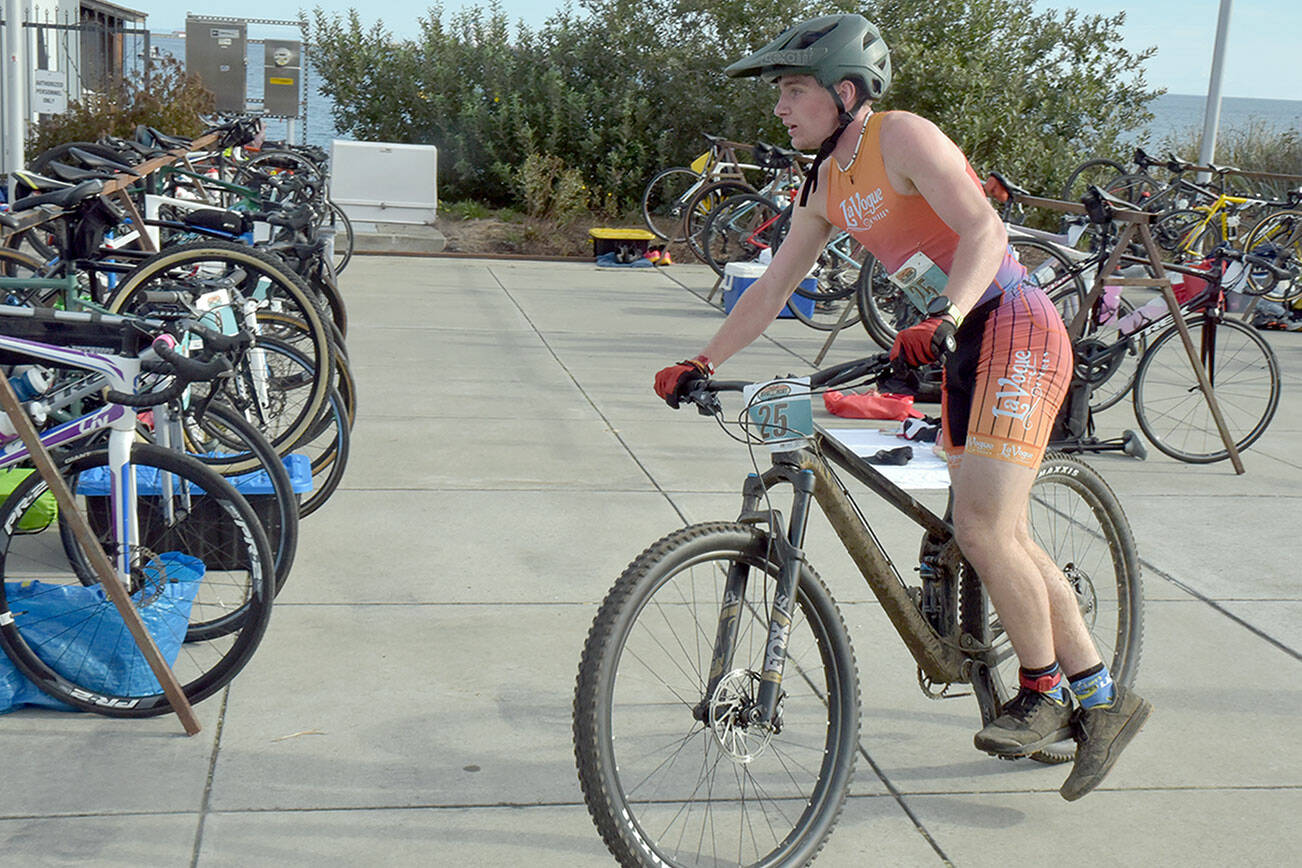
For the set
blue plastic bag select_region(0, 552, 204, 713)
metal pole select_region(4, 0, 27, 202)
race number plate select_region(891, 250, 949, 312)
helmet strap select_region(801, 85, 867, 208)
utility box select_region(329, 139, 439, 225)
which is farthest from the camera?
utility box select_region(329, 139, 439, 225)

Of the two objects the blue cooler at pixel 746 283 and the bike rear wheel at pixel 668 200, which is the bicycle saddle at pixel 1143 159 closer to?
the bike rear wheel at pixel 668 200

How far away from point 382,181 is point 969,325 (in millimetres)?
12915

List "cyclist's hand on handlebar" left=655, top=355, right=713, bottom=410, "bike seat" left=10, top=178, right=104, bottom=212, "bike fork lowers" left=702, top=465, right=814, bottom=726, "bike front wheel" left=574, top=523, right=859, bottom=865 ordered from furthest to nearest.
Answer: "bike seat" left=10, top=178, right=104, bottom=212
"cyclist's hand on handlebar" left=655, top=355, right=713, bottom=410
"bike fork lowers" left=702, top=465, right=814, bottom=726
"bike front wheel" left=574, top=523, right=859, bottom=865

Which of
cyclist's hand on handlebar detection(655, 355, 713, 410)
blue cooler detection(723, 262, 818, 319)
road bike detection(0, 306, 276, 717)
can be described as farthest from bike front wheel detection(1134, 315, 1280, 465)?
road bike detection(0, 306, 276, 717)

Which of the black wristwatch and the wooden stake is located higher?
the black wristwatch

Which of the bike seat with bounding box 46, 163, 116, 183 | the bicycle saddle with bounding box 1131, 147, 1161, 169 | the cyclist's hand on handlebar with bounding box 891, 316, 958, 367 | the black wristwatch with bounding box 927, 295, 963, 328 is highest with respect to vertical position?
the bicycle saddle with bounding box 1131, 147, 1161, 169

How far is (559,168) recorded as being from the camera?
16891 millimetres

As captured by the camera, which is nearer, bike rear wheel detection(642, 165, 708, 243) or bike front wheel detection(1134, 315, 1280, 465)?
bike front wheel detection(1134, 315, 1280, 465)

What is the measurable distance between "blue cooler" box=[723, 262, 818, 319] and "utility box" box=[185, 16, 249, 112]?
11274mm

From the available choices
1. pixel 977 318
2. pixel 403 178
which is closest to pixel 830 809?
pixel 977 318

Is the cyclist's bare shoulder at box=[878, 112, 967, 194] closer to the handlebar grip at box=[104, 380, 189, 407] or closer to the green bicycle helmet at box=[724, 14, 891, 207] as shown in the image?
the green bicycle helmet at box=[724, 14, 891, 207]

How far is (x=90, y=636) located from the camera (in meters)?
4.08

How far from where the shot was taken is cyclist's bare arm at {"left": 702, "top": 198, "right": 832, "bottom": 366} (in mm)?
3641

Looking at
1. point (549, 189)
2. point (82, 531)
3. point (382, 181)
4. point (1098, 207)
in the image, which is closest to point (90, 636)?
point (82, 531)
